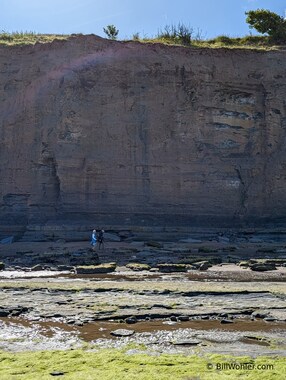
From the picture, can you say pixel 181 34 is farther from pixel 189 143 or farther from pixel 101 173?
pixel 101 173

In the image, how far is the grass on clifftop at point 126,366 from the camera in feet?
16.5

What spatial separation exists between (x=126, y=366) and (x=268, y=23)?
1499 inches

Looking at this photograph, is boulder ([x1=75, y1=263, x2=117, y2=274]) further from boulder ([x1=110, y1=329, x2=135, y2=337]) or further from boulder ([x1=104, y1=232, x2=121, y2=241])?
boulder ([x1=104, y1=232, x2=121, y2=241])

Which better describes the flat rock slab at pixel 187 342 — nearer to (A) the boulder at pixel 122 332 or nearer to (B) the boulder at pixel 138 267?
(A) the boulder at pixel 122 332

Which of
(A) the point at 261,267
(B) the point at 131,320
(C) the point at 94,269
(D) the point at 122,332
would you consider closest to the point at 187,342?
(D) the point at 122,332

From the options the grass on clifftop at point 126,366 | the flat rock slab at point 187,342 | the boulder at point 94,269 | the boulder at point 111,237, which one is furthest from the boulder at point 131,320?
the boulder at point 111,237

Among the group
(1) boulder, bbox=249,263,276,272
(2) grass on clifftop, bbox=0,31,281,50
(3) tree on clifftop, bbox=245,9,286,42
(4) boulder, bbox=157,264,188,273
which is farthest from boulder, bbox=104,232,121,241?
(3) tree on clifftop, bbox=245,9,286,42

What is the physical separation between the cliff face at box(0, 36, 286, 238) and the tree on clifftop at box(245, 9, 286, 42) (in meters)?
7.49

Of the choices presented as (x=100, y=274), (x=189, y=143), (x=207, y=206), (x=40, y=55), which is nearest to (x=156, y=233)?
(x=207, y=206)

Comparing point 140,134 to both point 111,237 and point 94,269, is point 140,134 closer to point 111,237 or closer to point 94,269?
point 111,237

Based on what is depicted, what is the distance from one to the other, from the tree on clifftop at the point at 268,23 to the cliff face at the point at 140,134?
7.49 m

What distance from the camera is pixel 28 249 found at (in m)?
21.9

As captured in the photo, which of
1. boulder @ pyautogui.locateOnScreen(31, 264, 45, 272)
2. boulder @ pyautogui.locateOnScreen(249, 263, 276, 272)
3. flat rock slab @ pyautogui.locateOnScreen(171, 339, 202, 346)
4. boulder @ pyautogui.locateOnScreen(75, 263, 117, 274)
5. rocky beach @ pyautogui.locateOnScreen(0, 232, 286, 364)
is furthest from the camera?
boulder @ pyautogui.locateOnScreen(31, 264, 45, 272)

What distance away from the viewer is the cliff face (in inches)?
1096
